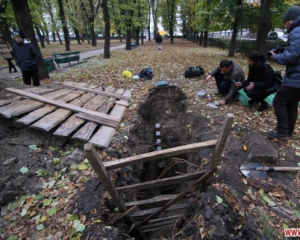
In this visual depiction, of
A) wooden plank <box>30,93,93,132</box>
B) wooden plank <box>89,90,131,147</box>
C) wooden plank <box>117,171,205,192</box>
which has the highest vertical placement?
wooden plank <box>30,93,93,132</box>

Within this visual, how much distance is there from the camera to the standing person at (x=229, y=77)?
4.45 m

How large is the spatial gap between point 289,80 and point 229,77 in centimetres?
204

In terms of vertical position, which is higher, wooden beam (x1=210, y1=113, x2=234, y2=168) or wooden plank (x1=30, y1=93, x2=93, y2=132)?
wooden beam (x1=210, y1=113, x2=234, y2=168)

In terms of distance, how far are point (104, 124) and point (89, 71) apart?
574 centimetres

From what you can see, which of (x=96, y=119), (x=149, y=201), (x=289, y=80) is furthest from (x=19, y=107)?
(x=289, y=80)

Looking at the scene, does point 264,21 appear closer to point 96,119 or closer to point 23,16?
point 96,119

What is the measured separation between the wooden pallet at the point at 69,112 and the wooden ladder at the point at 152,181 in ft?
3.90

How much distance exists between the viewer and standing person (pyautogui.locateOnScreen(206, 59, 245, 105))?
445 cm

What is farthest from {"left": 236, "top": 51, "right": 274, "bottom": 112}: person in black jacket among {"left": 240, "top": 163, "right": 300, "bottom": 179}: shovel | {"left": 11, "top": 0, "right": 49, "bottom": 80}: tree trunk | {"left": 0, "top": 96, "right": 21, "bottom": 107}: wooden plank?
{"left": 11, "top": 0, "right": 49, "bottom": 80}: tree trunk

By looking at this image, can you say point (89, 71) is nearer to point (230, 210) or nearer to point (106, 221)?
point (106, 221)

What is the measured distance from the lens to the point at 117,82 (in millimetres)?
6969

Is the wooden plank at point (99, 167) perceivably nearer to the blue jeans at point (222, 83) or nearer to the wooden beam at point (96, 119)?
the wooden beam at point (96, 119)

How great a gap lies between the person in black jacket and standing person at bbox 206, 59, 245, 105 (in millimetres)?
301

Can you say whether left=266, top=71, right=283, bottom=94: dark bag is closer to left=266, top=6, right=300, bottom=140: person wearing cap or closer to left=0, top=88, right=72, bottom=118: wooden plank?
left=266, top=6, right=300, bottom=140: person wearing cap
